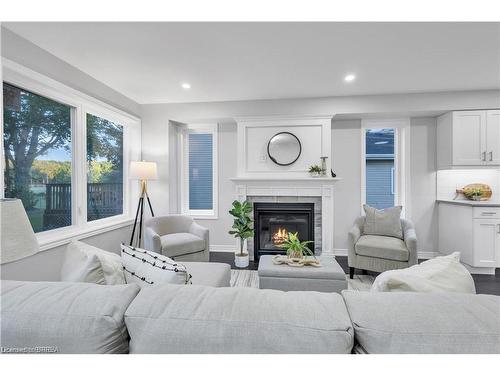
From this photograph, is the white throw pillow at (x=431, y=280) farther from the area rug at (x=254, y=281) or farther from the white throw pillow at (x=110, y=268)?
the area rug at (x=254, y=281)

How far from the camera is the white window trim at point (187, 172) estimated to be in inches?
166

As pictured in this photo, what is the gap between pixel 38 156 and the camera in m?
2.46

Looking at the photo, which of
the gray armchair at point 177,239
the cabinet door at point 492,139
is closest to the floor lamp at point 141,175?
→ the gray armchair at point 177,239

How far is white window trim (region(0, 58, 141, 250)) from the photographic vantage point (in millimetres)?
2230

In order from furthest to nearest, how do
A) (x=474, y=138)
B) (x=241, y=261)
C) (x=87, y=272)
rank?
(x=241, y=261) < (x=474, y=138) < (x=87, y=272)

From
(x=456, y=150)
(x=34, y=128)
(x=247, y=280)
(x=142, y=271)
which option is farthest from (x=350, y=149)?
(x=34, y=128)

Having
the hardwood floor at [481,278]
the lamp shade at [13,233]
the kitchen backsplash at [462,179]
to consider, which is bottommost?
the hardwood floor at [481,278]

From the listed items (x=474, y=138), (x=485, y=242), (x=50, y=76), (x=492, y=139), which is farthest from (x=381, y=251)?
(x=50, y=76)

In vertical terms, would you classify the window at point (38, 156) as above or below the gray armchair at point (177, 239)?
above

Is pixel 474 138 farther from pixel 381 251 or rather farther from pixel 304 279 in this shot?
pixel 304 279

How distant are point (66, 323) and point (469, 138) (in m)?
4.62

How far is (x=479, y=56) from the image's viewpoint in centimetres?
247

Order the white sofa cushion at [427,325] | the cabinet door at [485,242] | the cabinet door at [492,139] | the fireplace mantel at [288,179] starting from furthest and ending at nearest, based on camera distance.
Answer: the fireplace mantel at [288,179], the cabinet door at [492,139], the cabinet door at [485,242], the white sofa cushion at [427,325]

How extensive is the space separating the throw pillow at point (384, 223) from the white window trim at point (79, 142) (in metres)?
3.48
